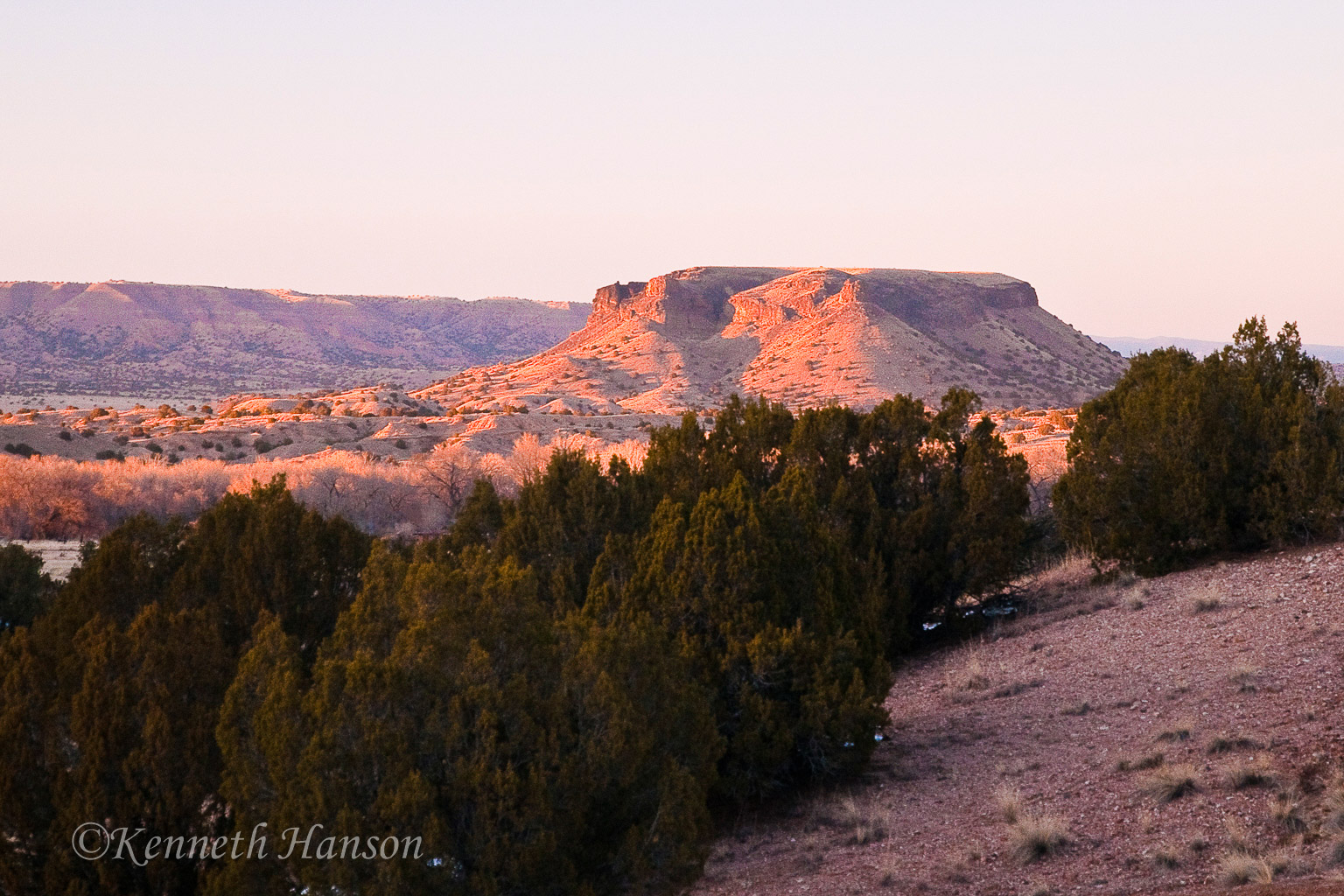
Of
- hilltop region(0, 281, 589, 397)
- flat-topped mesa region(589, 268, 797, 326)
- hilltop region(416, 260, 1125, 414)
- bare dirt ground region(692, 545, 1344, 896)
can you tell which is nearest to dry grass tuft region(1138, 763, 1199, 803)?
bare dirt ground region(692, 545, 1344, 896)

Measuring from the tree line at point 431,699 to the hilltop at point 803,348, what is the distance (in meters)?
53.0

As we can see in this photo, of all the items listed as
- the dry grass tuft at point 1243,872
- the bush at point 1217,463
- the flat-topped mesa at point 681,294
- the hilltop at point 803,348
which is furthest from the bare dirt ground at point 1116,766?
the flat-topped mesa at point 681,294

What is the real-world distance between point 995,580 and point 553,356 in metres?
81.1

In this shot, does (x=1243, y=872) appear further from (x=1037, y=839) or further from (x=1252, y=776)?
(x=1252, y=776)

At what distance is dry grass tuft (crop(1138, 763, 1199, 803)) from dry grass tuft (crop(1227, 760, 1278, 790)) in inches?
9.3

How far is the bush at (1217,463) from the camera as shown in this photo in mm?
13570

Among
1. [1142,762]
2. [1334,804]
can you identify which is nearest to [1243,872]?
[1334,804]

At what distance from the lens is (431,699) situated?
660 centimetres

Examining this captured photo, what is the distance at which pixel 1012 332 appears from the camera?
300ft

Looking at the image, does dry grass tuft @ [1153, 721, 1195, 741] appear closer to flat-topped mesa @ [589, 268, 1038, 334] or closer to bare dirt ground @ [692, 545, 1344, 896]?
bare dirt ground @ [692, 545, 1344, 896]

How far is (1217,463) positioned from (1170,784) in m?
7.02

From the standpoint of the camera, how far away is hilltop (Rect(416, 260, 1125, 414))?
246 ft

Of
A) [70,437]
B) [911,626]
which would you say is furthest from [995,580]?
[70,437]

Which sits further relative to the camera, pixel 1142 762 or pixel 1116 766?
pixel 1116 766
